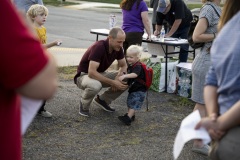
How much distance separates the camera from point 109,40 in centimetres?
507

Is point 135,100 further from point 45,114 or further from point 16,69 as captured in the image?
point 16,69

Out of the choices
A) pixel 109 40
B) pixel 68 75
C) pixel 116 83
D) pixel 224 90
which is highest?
pixel 224 90

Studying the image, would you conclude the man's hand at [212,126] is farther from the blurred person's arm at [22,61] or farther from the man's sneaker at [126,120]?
the man's sneaker at [126,120]

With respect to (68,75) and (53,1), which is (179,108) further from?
(53,1)

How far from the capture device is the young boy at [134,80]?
5.06 m

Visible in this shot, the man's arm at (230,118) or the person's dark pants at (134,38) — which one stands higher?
the man's arm at (230,118)

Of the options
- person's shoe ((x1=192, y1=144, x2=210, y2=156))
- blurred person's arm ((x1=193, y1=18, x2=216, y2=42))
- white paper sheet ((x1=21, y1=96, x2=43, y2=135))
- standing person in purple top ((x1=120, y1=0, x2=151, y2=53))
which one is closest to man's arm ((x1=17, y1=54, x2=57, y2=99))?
white paper sheet ((x1=21, y1=96, x2=43, y2=135))

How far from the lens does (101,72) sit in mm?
5395

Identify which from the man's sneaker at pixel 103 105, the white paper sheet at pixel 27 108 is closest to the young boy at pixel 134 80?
the man's sneaker at pixel 103 105

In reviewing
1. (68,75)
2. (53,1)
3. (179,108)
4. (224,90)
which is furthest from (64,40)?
(53,1)

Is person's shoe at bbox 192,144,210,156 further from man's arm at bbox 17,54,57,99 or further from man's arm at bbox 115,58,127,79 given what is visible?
man's arm at bbox 17,54,57,99

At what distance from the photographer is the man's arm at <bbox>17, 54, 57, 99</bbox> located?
1452 millimetres

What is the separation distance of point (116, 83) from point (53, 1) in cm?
2120

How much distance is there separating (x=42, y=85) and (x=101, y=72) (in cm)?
392
